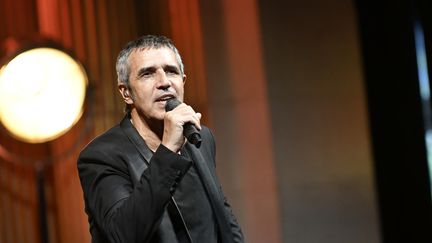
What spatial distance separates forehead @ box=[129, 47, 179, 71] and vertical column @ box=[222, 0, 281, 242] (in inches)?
86.6

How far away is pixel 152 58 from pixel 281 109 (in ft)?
7.70

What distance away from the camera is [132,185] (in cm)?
222

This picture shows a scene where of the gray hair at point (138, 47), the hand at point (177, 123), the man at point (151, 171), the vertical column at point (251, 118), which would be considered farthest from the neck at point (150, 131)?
the vertical column at point (251, 118)

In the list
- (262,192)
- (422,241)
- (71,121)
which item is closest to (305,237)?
(262,192)

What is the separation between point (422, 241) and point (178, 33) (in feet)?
5.92

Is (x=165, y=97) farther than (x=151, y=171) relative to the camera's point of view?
Yes

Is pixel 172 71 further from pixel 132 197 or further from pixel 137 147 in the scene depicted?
pixel 132 197

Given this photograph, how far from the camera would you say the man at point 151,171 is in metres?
2.07

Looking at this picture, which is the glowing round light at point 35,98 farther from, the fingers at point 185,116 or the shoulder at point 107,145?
the fingers at point 185,116

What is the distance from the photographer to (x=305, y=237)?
462 cm

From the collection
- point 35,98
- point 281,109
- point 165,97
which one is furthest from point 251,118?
point 165,97

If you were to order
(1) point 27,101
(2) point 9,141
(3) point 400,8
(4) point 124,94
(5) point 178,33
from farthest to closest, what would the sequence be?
(3) point 400,8
(5) point 178,33
(2) point 9,141
(1) point 27,101
(4) point 124,94

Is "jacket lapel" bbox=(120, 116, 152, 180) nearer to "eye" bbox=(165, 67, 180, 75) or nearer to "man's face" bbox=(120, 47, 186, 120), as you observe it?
"man's face" bbox=(120, 47, 186, 120)

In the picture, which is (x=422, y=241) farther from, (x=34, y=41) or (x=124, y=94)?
(x=124, y=94)
